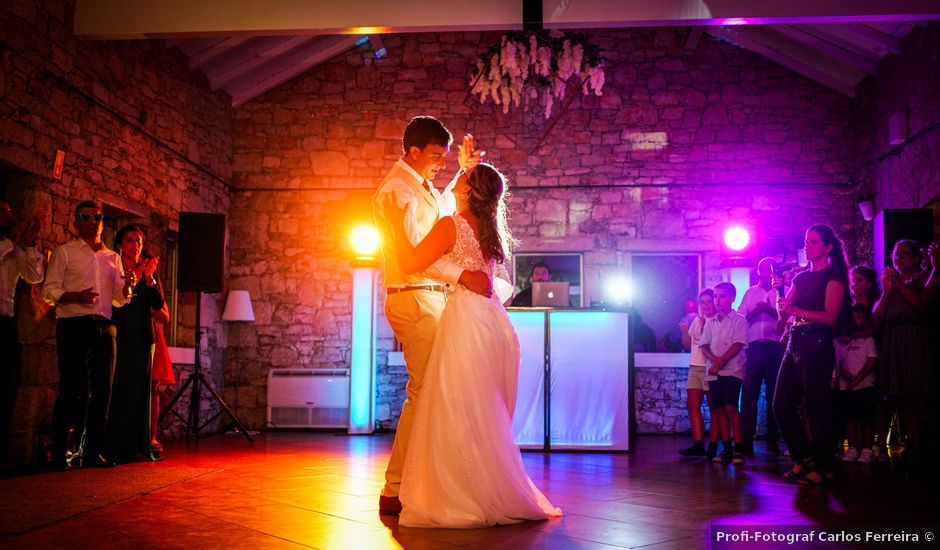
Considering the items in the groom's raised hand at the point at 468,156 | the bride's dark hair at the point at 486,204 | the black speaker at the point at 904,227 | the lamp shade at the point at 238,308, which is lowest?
the lamp shade at the point at 238,308

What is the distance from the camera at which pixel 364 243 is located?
30.1ft

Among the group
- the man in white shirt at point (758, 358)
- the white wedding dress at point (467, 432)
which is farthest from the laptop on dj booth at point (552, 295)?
the white wedding dress at point (467, 432)

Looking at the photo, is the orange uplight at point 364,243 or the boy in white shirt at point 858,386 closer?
the boy in white shirt at point 858,386

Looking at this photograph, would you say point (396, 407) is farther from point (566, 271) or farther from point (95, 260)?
point (95, 260)

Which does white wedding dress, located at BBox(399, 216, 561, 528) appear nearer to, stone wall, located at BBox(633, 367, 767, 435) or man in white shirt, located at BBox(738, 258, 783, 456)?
man in white shirt, located at BBox(738, 258, 783, 456)

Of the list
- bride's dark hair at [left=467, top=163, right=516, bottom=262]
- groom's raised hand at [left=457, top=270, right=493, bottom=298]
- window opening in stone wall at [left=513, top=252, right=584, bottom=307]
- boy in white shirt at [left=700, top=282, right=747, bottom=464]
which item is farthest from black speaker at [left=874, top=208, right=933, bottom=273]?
groom's raised hand at [left=457, top=270, right=493, bottom=298]

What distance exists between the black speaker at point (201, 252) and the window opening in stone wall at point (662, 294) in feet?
15.5

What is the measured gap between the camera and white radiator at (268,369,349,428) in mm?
9461

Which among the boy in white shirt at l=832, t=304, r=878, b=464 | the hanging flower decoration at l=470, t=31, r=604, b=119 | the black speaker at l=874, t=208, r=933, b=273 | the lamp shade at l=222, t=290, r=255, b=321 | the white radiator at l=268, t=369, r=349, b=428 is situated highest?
the hanging flower decoration at l=470, t=31, r=604, b=119

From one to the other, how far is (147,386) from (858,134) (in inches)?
318

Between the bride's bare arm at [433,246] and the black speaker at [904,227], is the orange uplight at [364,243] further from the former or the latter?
the bride's bare arm at [433,246]

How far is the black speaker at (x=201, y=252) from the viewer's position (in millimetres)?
7812

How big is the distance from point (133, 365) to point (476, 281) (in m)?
3.40

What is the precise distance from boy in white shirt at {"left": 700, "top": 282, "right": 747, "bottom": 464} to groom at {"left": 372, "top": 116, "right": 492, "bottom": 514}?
3.39 m
